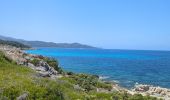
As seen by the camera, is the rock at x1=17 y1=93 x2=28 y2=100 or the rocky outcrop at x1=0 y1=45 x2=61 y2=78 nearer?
the rock at x1=17 y1=93 x2=28 y2=100

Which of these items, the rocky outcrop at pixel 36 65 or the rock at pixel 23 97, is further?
the rocky outcrop at pixel 36 65

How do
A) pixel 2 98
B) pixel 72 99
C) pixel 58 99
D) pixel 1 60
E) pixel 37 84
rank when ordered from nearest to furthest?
pixel 2 98, pixel 58 99, pixel 37 84, pixel 72 99, pixel 1 60

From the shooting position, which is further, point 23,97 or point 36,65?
point 36,65

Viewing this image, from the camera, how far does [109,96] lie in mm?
23422

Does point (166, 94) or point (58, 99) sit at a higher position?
point (58, 99)

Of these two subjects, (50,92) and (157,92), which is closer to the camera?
(50,92)

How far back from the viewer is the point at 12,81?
18.3m

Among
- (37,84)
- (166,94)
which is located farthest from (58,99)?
(166,94)

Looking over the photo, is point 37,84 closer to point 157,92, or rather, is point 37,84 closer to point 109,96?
point 109,96

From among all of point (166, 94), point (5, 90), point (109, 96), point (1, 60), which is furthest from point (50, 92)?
point (166, 94)

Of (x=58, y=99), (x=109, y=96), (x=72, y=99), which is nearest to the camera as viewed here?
(x=58, y=99)

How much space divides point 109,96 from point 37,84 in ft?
23.3

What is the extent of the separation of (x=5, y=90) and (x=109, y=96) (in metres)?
9.17

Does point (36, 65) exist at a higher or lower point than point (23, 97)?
lower
